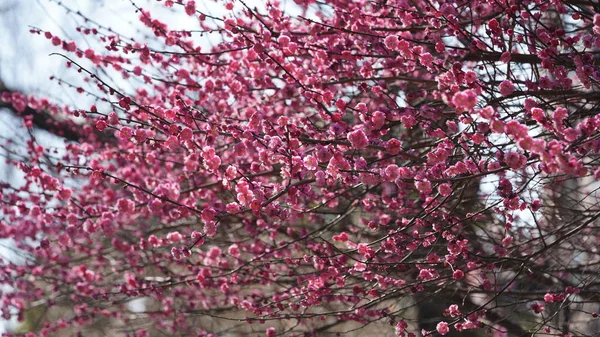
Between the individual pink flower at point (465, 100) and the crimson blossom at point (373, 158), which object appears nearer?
the individual pink flower at point (465, 100)

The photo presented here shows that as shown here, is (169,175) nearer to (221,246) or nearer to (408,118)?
(221,246)

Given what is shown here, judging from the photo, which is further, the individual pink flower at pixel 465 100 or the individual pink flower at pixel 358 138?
the individual pink flower at pixel 358 138

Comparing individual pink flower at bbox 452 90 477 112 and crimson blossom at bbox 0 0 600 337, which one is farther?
crimson blossom at bbox 0 0 600 337

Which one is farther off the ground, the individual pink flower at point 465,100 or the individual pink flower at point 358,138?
the individual pink flower at point 358,138

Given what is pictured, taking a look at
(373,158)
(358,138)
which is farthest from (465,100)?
(373,158)

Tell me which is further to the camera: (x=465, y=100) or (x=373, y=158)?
(x=373, y=158)

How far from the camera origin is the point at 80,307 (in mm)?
7453

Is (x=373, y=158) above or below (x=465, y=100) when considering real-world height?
above

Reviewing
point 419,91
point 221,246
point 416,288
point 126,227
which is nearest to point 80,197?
point 126,227

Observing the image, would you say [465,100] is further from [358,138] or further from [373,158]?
[373,158]

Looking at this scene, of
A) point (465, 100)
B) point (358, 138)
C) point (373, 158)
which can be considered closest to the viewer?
point (465, 100)

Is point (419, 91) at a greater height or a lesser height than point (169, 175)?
lesser

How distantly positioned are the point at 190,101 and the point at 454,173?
3158mm

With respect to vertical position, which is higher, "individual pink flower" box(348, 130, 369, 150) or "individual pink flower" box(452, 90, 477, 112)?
"individual pink flower" box(348, 130, 369, 150)
